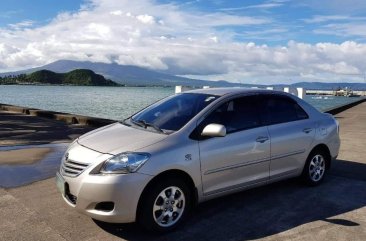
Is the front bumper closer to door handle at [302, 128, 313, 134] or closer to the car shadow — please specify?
the car shadow

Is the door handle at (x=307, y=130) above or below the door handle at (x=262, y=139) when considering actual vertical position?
below

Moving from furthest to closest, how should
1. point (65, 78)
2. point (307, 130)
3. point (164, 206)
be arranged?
point (65, 78)
point (307, 130)
point (164, 206)

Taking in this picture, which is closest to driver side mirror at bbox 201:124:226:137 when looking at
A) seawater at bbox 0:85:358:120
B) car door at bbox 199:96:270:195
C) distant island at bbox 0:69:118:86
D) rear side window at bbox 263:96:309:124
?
car door at bbox 199:96:270:195

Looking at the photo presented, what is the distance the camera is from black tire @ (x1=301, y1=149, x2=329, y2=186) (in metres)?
6.61

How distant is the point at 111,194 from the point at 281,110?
299 centimetres

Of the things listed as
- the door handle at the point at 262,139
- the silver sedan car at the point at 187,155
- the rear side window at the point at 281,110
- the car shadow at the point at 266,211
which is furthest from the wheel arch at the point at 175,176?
the rear side window at the point at 281,110

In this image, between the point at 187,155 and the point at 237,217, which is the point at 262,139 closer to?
the point at 237,217

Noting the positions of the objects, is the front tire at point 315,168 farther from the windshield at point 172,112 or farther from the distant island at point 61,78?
the distant island at point 61,78

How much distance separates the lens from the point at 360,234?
4832 millimetres

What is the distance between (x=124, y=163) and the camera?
15.0 feet

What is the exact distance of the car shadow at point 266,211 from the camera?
15.9 ft

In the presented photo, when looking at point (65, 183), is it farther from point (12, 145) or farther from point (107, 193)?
point (12, 145)

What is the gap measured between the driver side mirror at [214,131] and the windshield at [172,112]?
303 mm

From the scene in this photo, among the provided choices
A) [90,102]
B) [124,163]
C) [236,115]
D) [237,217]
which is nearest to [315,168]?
[236,115]
